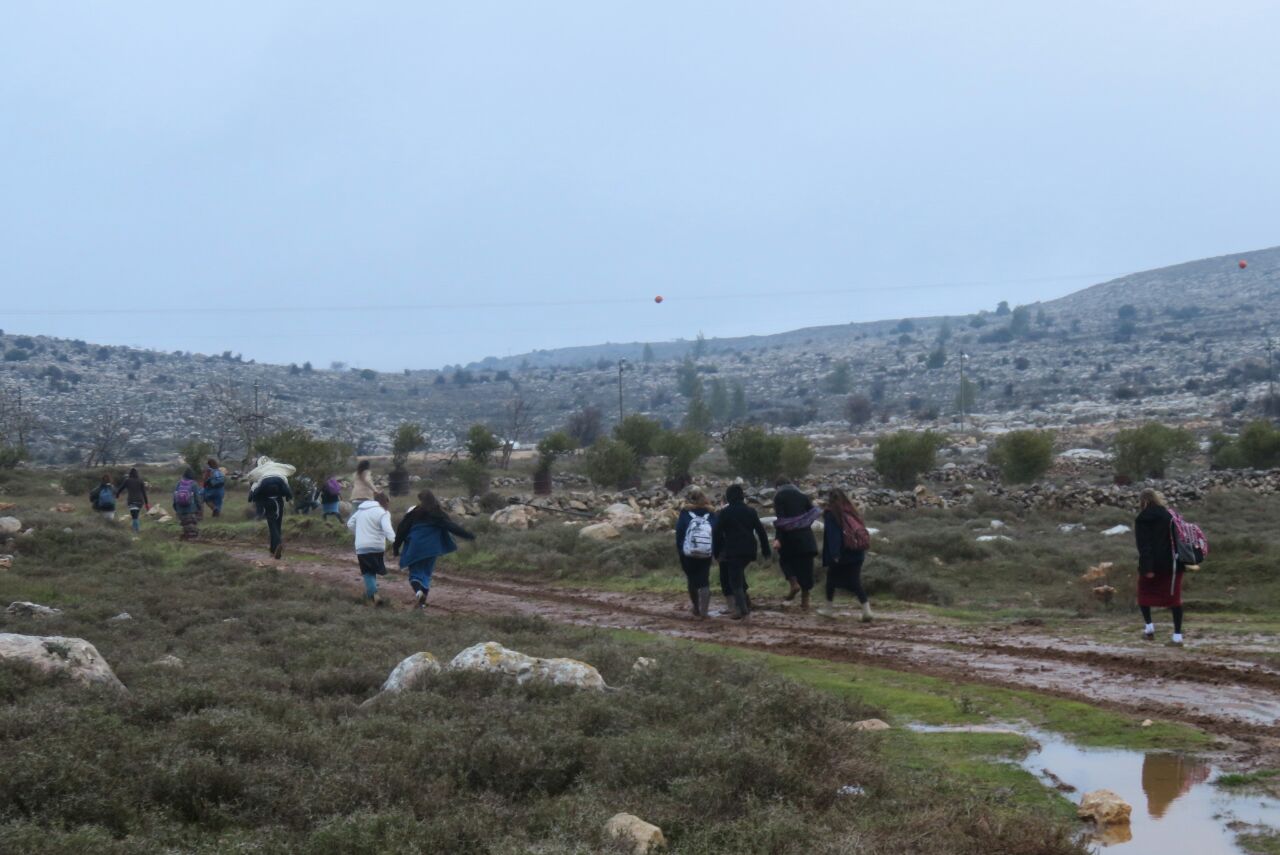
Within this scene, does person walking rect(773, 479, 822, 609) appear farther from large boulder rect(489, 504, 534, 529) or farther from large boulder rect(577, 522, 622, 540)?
large boulder rect(489, 504, 534, 529)

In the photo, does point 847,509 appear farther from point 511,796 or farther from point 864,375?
point 864,375

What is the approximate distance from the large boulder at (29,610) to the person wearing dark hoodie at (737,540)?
7.71 metres

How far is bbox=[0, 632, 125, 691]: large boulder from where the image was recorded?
8.78m

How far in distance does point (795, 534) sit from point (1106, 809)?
957 centimetres

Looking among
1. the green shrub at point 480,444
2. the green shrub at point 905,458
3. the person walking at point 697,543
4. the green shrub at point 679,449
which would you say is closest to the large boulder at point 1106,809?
the person walking at point 697,543

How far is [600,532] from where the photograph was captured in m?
25.2

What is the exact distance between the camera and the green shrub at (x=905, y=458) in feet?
136

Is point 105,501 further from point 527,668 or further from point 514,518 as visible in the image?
point 527,668

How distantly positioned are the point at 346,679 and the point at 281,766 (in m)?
2.94

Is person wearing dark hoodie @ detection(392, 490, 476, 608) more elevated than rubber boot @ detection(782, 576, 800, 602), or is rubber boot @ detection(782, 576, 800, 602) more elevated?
person wearing dark hoodie @ detection(392, 490, 476, 608)

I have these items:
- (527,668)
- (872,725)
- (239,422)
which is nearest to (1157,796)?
(872,725)

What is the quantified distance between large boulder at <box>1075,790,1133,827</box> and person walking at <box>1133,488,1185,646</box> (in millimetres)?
6641

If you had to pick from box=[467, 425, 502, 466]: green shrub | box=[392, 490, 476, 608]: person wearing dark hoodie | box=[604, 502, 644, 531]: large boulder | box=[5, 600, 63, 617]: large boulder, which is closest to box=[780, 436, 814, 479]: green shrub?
box=[604, 502, 644, 531]: large boulder

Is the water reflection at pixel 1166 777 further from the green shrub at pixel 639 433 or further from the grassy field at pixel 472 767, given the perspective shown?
the green shrub at pixel 639 433
